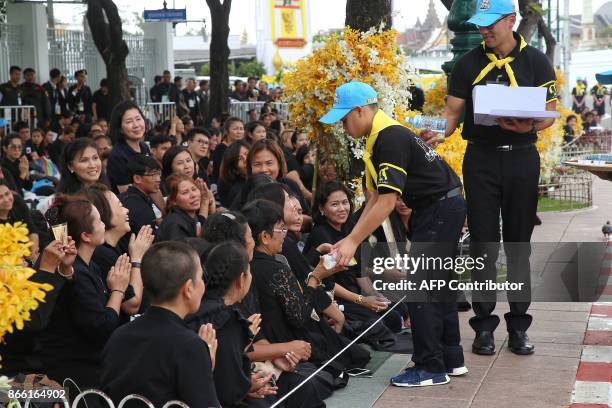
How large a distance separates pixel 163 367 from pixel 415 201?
2497 millimetres

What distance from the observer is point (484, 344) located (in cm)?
658

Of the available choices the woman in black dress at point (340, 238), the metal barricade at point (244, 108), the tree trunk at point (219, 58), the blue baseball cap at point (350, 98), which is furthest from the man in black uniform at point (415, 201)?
the metal barricade at point (244, 108)

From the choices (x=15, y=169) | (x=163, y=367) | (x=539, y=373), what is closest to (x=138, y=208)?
(x=539, y=373)

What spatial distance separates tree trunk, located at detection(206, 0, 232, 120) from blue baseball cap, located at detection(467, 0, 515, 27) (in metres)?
15.8

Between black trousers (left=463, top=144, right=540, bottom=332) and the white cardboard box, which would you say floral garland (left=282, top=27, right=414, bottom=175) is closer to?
black trousers (left=463, top=144, right=540, bottom=332)

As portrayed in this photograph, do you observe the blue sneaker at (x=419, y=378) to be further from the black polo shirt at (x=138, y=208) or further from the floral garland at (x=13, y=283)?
the floral garland at (x=13, y=283)

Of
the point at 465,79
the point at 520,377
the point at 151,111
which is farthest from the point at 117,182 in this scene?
the point at 151,111

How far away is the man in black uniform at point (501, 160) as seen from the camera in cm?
644

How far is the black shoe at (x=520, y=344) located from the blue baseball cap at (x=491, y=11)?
6.64 ft

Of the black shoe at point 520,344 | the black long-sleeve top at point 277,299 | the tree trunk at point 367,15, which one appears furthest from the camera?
the tree trunk at point 367,15

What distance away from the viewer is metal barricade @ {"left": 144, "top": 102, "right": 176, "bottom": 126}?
23000 mm

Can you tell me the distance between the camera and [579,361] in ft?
21.0

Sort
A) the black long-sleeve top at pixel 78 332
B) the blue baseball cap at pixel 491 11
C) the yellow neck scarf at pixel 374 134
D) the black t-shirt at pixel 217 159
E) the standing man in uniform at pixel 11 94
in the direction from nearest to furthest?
the black long-sleeve top at pixel 78 332, the yellow neck scarf at pixel 374 134, the blue baseball cap at pixel 491 11, the black t-shirt at pixel 217 159, the standing man in uniform at pixel 11 94

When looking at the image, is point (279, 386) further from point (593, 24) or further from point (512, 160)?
point (593, 24)
